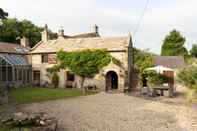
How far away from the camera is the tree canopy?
1867 inches

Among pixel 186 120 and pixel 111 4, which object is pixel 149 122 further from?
pixel 111 4

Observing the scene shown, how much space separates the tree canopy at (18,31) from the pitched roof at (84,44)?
15.9 meters

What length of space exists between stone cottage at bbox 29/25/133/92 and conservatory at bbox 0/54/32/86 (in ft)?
3.77

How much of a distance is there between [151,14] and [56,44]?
19.9m

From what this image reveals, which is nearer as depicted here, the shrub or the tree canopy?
the shrub

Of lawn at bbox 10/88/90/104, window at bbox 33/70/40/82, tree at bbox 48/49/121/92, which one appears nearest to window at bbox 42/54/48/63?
window at bbox 33/70/40/82

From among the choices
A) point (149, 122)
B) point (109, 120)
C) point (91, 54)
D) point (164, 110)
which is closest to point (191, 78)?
point (164, 110)

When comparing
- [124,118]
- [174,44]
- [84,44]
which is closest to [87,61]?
[84,44]

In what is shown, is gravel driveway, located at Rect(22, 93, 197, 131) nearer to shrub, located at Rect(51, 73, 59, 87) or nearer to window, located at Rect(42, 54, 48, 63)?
shrub, located at Rect(51, 73, 59, 87)

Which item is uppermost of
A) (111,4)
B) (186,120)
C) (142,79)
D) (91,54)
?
(111,4)

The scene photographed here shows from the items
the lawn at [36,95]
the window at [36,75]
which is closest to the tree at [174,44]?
the window at [36,75]

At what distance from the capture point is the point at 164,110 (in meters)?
15.8

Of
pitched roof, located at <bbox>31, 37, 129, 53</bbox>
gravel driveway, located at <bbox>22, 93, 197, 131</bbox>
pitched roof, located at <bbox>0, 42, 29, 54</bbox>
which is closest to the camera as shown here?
gravel driveway, located at <bbox>22, 93, 197, 131</bbox>

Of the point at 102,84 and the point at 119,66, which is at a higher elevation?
the point at 119,66
